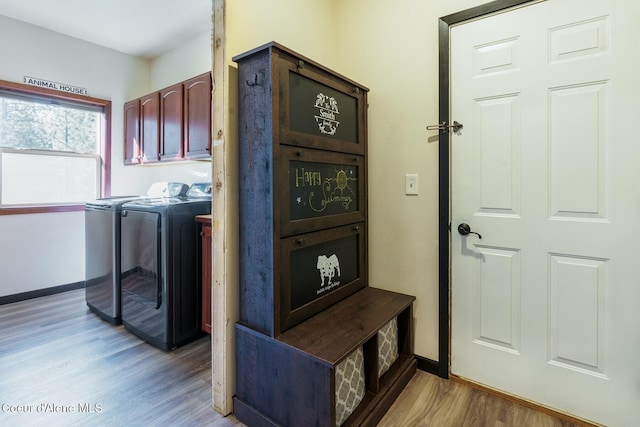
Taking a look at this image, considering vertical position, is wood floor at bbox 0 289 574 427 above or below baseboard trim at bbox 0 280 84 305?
below

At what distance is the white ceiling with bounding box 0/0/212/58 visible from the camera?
2842mm

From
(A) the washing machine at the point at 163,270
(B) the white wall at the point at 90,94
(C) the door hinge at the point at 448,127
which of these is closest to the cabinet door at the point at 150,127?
(B) the white wall at the point at 90,94

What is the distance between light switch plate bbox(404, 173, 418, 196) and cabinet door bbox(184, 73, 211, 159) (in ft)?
5.65

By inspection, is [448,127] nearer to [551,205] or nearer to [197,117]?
[551,205]

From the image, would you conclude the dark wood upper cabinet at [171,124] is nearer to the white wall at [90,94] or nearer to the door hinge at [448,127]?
the white wall at [90,94]

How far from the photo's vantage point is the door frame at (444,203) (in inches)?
70.4

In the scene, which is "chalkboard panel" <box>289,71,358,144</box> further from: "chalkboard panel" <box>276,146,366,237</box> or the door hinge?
the door hinge

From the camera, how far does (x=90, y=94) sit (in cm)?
365

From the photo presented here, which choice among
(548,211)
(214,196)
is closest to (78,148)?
(214,196)

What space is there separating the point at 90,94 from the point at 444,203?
13.3 feet

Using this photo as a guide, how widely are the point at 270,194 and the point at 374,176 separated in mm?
929

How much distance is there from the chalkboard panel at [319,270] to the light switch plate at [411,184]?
0.36 m

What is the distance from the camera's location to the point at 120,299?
8.75ft

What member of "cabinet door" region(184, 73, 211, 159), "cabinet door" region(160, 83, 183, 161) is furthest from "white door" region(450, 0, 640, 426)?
"cabinet door" region(160, 83, 183, 161)
